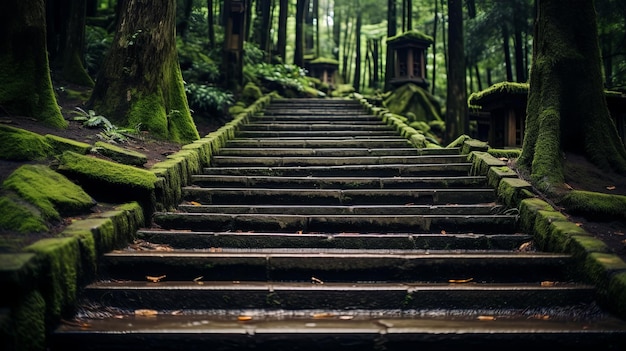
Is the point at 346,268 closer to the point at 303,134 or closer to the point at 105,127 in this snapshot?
the point at 105,127

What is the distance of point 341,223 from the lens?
5238mm

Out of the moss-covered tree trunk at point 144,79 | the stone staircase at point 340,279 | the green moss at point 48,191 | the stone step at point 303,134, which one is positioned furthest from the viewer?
the stone step at point 303,134

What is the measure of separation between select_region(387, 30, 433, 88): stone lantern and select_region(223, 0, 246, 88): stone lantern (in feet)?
34.9

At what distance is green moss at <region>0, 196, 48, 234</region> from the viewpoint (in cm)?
354

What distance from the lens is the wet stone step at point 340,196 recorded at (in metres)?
6.06

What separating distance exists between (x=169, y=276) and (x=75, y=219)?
972mm

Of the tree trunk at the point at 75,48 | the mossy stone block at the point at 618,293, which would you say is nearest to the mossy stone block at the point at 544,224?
the mossy stone block at the point at 618,293

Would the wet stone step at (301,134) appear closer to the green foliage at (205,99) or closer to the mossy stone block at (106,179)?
the green foliage at (205,99)

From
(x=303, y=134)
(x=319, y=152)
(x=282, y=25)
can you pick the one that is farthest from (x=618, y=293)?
(x=282, y=25)

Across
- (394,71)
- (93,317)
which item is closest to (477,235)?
(93,317)

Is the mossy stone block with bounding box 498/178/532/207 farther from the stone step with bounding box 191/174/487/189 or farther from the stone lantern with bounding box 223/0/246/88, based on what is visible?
the stone lantern with bounding box 223/0/246/88

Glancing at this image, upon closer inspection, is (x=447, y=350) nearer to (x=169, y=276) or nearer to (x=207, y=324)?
(x=207, y=324)

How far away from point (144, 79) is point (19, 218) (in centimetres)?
490

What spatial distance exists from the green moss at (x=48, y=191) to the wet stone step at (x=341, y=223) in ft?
3.15
